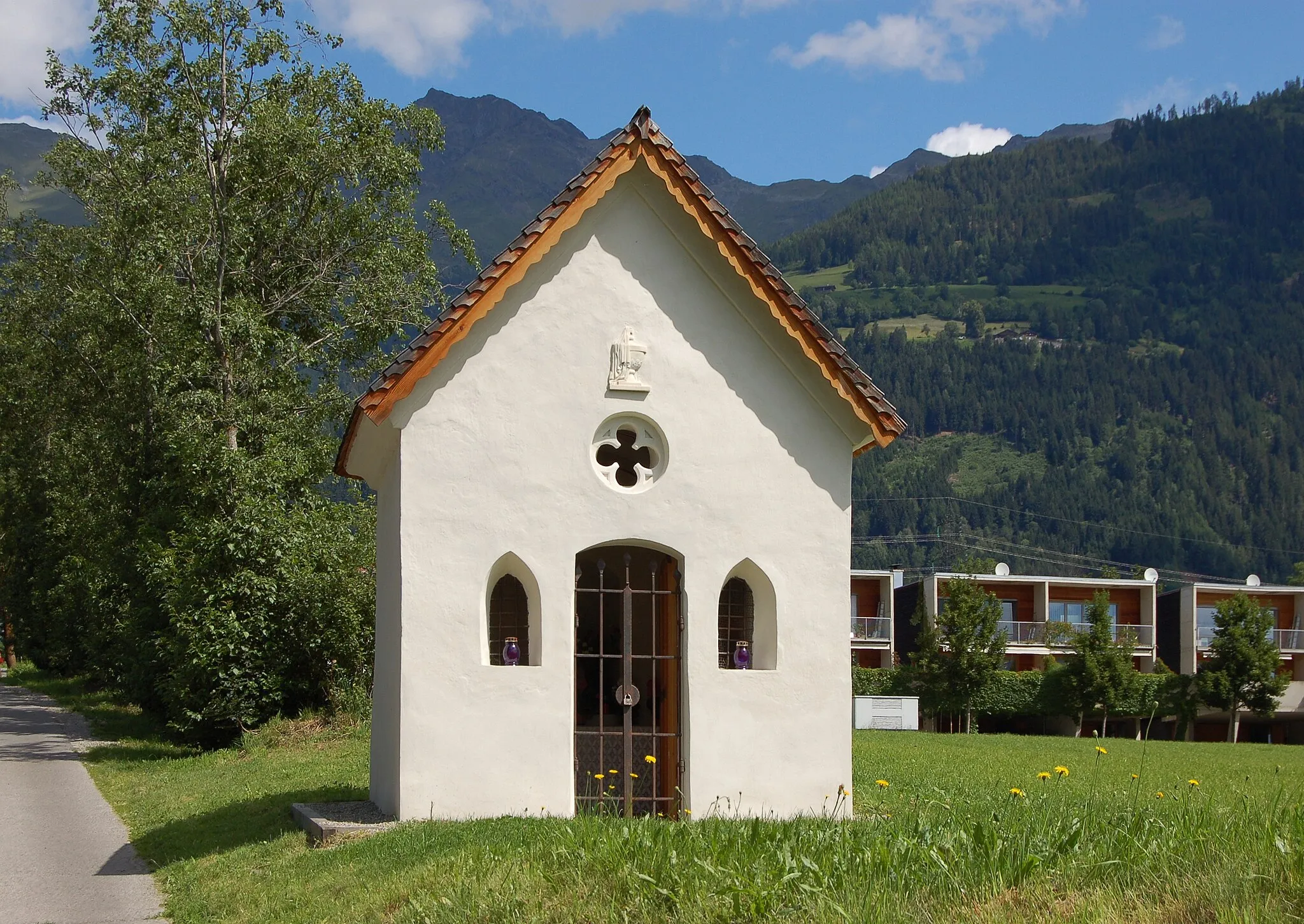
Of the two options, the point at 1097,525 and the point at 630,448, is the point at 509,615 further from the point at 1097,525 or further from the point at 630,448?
the point at 1097,525

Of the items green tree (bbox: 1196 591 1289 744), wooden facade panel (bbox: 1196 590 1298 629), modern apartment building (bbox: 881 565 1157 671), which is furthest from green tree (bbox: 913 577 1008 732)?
wooden facade panel (bbox: 1196 590 1298 629)

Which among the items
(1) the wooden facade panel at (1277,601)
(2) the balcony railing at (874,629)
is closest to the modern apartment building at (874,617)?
(2) the balcony railing at (874,629)

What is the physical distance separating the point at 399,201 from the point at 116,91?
598cm

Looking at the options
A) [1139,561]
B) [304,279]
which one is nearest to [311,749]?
[304,279]

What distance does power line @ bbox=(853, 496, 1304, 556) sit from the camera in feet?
622

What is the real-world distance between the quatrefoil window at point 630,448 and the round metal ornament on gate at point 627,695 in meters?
1.76

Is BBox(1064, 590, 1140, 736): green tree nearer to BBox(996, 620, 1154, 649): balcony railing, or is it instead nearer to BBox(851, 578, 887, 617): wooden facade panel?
BBox(996, 620, 1154, 649): balcony railing

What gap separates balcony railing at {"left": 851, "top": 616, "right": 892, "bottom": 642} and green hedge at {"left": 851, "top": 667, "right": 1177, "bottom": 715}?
16050 mm

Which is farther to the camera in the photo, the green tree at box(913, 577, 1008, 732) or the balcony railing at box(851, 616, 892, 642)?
the balcony railing at box(851, 616, 892, 642)

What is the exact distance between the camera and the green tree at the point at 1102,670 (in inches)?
2327

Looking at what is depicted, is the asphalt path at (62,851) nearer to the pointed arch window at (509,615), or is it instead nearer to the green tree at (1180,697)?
the pointed arch window at (509,615)

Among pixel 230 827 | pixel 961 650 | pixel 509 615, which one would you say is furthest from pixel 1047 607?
pixel 509 615

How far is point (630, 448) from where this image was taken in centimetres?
1373

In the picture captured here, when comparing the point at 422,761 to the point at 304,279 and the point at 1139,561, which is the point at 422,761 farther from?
the point at 1139,561
